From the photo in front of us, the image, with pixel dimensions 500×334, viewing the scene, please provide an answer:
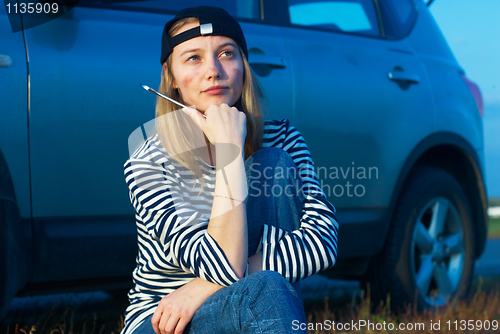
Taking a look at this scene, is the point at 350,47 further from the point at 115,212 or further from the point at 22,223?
the point at 22,223

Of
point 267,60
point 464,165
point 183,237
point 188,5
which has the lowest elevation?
point 183,237

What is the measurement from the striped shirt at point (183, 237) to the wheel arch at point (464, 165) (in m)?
1.62

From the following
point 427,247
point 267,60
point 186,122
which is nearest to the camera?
point 186,122

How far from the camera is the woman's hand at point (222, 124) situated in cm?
156

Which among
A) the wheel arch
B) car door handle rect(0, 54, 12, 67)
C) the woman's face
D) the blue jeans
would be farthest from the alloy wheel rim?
car door handle rect(0, 54, 12, 67)

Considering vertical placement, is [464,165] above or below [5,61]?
below

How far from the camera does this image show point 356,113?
8.61ft

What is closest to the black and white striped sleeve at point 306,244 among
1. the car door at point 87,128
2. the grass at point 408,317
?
the car door at point 87,128

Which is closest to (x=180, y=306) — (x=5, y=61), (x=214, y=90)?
(x=214, y=90)

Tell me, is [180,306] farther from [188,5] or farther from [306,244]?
[188,5]

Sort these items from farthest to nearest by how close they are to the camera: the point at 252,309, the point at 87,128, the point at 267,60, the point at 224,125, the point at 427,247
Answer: the point at 427,247, the point at 267,60, the point at 87,128, the point at 224,125, the point at 252,309

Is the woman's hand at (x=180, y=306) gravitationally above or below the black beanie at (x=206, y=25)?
below

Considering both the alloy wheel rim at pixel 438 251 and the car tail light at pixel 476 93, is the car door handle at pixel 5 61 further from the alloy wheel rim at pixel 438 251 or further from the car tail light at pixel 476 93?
the car tail light at pixel 476 93

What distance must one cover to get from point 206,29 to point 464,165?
222 cm
